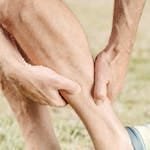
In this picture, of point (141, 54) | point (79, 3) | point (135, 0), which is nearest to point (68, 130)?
point (135, 0)

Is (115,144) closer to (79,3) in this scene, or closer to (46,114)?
(46,114)

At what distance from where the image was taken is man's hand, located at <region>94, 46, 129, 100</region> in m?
2.24

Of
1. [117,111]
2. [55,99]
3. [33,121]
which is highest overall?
[55,99]

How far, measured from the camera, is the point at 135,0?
227cm

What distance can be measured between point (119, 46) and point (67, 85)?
206mm

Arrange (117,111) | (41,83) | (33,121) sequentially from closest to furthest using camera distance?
(41,83), (33,121), (117,111)

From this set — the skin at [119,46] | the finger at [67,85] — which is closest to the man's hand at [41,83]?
the finger at [67,85]

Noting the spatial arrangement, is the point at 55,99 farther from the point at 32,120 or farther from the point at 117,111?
the point at 117,111

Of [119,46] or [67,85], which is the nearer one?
[67,85]

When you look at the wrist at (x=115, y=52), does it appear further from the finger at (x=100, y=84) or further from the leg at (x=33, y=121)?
the leg at (x=33, y=121)

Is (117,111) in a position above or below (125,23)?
below

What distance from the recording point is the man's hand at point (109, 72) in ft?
7.36

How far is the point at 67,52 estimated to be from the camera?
221 centimetres

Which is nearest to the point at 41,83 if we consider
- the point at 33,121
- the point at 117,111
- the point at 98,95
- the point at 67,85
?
the point at 67,85
